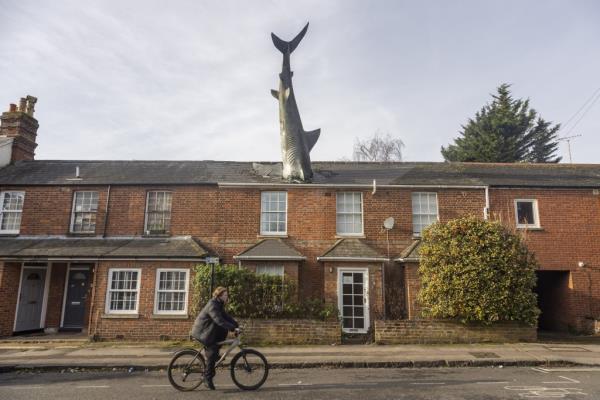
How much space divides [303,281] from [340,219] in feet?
9.46

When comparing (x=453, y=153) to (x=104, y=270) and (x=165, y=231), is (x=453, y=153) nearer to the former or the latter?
(x=165, y=231)

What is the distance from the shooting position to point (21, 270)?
49.6ft

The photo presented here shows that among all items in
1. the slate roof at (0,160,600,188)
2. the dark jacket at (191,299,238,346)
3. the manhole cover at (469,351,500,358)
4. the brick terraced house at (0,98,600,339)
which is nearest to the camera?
the dark jacket at (191,299,238,346)

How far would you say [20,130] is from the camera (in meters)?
19.2

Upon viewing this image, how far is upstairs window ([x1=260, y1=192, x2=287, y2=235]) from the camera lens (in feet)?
52.7

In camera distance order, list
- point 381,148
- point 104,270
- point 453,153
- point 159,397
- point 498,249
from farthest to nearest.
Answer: point 381,148
point 453,153
point 104,270
point 498,249
point 159,397

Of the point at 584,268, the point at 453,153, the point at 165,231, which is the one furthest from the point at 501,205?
the point at 453,153

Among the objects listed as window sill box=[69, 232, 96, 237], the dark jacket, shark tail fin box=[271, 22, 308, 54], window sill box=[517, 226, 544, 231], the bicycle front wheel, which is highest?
shark tail fin box=[271, 22, 308, 54]

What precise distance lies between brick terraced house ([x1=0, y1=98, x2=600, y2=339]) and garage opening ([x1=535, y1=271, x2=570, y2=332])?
0.17 ft

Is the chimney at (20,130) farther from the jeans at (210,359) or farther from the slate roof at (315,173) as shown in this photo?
the jeans at (210,359)

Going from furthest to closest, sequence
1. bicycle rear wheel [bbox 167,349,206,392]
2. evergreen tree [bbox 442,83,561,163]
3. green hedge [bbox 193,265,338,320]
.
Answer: evergreen tree [bbox 442,83,561,163], green hedge [bbox 193,265,338,320], bicycle rear wheel [bbox 167,349,206,392]

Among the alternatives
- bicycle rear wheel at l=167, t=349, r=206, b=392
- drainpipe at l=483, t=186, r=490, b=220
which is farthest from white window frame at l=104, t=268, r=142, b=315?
drainpipe at l=483, t=186, r=490, b=220

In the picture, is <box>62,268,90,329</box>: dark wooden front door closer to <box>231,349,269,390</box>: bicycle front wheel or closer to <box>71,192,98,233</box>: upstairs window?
<box>71,192,98,233</box>: upstairs window

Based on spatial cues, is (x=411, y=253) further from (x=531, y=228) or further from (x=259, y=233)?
(x=259, y=233)
